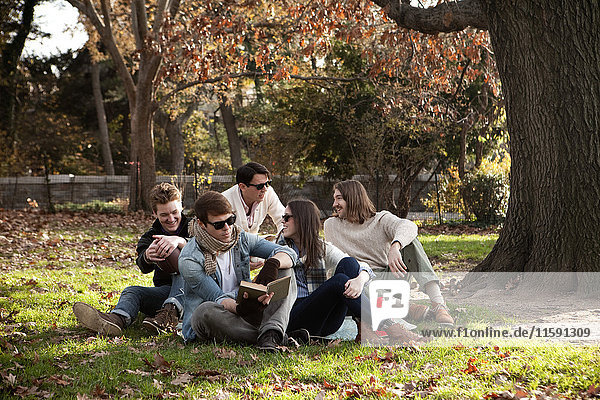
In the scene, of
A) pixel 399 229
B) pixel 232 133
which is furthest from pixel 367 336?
pixel 232 133

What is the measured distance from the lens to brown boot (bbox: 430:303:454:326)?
515 centimetres

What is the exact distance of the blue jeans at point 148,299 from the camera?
17.9 feet

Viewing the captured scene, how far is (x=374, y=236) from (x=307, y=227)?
105 centimetres

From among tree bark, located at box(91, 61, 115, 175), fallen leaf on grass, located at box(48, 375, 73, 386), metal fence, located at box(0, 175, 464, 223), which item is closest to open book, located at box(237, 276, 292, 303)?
fallen leaf on grass, located at box(48, 375, 73, 386)

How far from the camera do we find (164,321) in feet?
17.5

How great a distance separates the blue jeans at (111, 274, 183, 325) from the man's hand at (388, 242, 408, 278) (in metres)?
1.88

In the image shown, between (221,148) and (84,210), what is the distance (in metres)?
15.4

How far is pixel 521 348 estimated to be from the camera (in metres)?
4.34

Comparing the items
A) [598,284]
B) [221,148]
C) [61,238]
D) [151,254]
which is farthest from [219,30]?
[221,148]

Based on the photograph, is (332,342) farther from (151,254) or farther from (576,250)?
(576,250)

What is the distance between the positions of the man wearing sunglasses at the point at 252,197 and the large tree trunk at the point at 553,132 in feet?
7.92

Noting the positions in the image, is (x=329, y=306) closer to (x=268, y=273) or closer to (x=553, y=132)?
(x=268, y=273)

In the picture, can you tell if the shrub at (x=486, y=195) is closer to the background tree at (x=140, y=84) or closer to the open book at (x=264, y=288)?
the background tree at (x=140, y=84)
